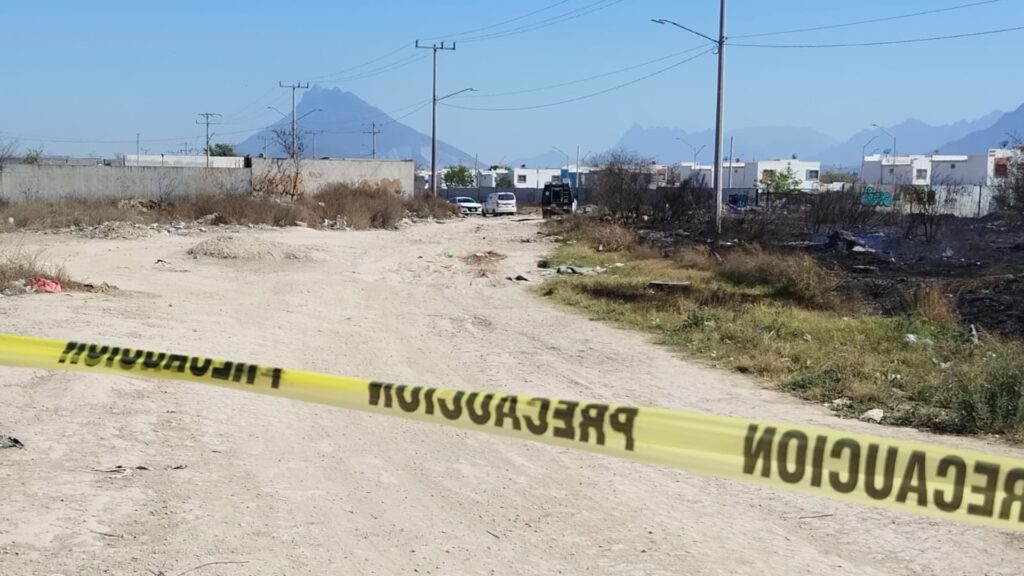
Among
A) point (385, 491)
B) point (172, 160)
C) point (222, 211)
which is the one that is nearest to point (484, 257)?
point (222, 211)

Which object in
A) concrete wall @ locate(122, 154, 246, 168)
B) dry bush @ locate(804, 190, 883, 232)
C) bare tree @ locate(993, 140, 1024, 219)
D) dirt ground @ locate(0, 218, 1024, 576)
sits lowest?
dirt ground @ locate(0, 218, 1024, 576)

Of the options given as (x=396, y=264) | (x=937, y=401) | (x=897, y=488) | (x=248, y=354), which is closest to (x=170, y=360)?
(x=897, y=488)

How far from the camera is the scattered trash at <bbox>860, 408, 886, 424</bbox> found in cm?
811

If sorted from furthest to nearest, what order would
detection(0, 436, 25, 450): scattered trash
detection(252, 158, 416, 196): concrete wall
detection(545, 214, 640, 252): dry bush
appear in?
detection(252, 158, 416, 196): concrete wall, detection(545, 214, 640, 252): dry bush, detection(0, 436, 25, 450): scattered trash

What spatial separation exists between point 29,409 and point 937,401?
778cm

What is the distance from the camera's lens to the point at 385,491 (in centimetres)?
582

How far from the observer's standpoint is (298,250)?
2542 centimetres

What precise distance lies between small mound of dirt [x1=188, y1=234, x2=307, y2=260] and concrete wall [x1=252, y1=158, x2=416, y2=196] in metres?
26.7

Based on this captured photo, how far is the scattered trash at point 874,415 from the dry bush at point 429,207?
4580 cm

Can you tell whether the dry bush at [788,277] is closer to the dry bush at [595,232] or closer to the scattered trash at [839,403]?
the scattered trash at [839,403]

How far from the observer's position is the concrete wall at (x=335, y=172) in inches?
2040

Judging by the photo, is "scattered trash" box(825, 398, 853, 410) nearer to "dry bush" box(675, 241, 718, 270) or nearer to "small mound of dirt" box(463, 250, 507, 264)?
"dry bush" box(675, 241, 718, 270)

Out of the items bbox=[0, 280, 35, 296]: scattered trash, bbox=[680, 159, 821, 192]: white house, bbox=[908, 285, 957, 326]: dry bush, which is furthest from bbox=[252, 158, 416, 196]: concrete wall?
bbox=[680, 159, 821, 192]: white house

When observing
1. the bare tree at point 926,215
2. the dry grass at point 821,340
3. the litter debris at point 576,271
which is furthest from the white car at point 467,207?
the dry grass at point 821,340
